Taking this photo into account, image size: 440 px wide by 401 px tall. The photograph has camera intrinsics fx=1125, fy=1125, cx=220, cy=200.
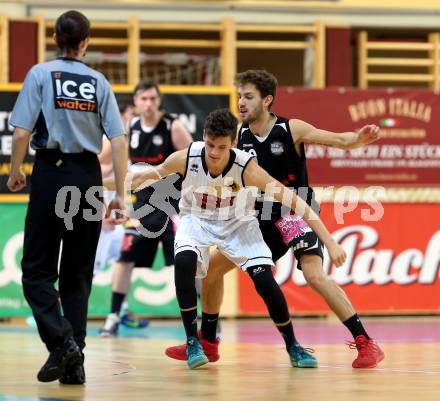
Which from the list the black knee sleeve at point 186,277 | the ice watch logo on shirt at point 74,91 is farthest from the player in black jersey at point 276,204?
the ice watch logo on shirt at point 74,91

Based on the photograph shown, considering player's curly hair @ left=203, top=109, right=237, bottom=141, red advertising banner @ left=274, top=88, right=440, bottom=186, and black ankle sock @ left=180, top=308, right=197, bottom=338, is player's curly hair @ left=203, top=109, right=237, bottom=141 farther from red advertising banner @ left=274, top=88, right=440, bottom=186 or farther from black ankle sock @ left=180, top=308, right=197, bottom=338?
red advertising banner @ left=274, top=88, right=440, bottom=186

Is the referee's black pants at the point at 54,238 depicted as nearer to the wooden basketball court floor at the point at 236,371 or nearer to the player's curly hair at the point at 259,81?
the wooden basketball court floor at the point at 236,371

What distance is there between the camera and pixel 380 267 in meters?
12.9

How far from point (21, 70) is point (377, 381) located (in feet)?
29.4

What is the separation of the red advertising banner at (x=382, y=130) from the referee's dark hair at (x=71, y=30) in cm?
711

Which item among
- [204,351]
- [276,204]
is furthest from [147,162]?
[204,351]

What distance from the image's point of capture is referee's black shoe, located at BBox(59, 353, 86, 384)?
6215mm

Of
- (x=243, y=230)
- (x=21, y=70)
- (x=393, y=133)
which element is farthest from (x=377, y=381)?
(x=21, y=70)

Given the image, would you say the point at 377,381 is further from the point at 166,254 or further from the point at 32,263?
the point at 166,254

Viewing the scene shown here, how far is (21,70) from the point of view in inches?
563

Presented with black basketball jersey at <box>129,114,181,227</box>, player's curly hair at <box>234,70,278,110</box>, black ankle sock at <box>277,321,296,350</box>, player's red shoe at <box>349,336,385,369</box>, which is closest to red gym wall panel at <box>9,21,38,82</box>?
black basketball jersey at <box>129,114,181,227</box>

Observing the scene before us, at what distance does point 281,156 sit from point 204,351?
56.2 inches

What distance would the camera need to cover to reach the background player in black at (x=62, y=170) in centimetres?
617

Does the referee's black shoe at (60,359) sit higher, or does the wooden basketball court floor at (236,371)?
the referee's black shoe at (60,359)
